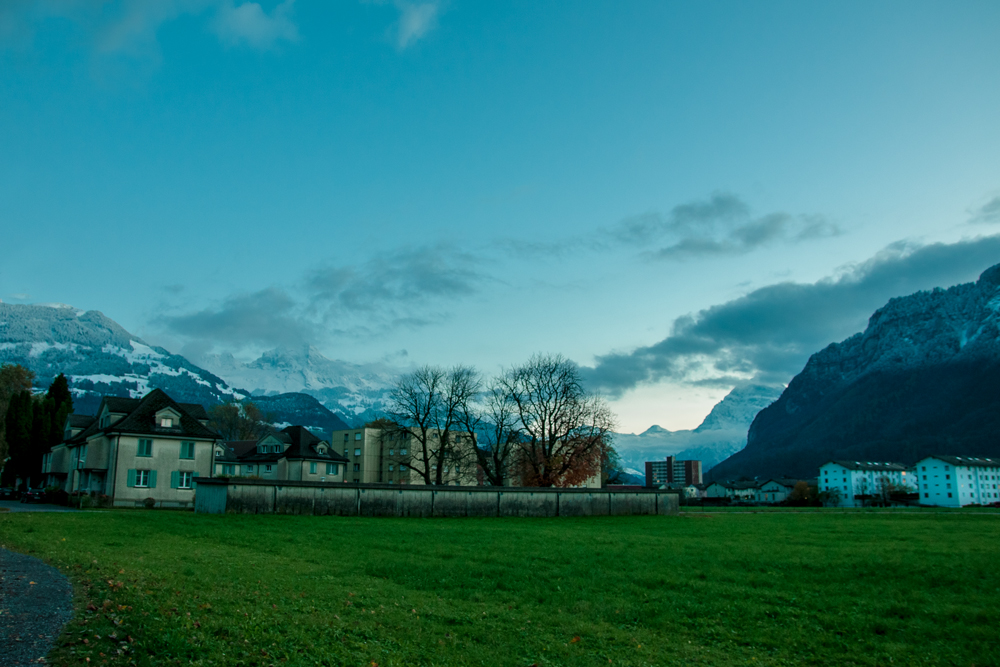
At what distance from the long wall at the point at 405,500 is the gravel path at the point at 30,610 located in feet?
92.6

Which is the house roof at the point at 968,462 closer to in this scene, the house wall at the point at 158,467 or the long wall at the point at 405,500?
the long wall at the point at 405,500

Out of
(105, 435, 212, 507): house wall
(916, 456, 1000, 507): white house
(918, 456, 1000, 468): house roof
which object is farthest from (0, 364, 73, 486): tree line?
(918, 456, 1000, 468): house roof

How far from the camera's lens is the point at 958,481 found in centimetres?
18375

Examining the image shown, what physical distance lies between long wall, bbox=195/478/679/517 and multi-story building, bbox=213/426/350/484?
3833 centimetres

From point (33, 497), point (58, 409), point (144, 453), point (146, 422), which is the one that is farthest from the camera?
point (58, 409)

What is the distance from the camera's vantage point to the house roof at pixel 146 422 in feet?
194

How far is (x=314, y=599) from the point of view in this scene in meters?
13.9

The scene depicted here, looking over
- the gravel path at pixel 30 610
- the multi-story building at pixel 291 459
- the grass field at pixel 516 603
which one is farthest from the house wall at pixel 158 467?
the gravel path at pixel 30 610

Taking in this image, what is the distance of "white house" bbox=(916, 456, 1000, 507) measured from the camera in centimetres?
18438

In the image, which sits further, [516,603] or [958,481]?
[958,481]

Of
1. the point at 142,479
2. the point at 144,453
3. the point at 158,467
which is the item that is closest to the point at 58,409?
the point at 144,453

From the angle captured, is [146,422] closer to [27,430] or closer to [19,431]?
[19,431]

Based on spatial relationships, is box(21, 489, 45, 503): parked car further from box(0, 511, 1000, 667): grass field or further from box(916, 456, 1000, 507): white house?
box(916, 456, 1000, 507): white house

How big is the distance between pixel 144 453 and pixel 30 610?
5304 cm
